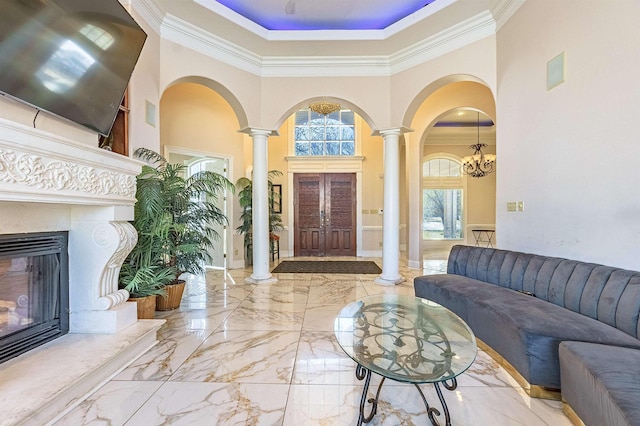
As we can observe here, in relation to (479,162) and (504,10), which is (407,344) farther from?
(479,162)

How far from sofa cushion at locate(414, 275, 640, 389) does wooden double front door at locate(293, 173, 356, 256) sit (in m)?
5.00

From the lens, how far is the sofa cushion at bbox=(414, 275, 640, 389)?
70.9 inches

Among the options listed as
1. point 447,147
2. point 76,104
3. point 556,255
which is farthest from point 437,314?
point 447,147

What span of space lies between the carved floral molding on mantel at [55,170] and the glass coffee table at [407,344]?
74.2 inches

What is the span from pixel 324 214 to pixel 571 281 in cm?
566

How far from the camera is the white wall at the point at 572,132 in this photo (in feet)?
7.09

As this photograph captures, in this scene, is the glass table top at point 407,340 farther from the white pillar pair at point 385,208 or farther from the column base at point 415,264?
the column base at point 415,264

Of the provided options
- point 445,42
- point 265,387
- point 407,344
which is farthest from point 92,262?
point 445,42

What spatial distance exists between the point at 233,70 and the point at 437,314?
4.07 metres

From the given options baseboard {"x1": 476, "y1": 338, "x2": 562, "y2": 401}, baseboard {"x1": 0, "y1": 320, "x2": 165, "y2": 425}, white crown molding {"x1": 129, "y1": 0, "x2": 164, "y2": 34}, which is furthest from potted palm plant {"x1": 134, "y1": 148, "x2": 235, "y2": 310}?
baseboard {"x1": 476, "y1": 338, "x2": 562, "y2": 401}

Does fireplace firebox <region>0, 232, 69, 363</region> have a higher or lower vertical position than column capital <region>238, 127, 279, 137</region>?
lower

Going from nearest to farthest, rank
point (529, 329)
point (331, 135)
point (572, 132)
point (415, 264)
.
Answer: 1. point (529, 329)
2. point (572, 132)
3. point (415, 264)
4. point (331, 135)

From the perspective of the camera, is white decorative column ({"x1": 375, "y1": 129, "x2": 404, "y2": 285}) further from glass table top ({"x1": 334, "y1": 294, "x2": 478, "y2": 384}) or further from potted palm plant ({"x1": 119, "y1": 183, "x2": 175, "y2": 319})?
potted palm plant ({"x1": 119, "y1": 183, "x2": 175, "y2": 319})

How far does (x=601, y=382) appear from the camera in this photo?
134 centimetres
